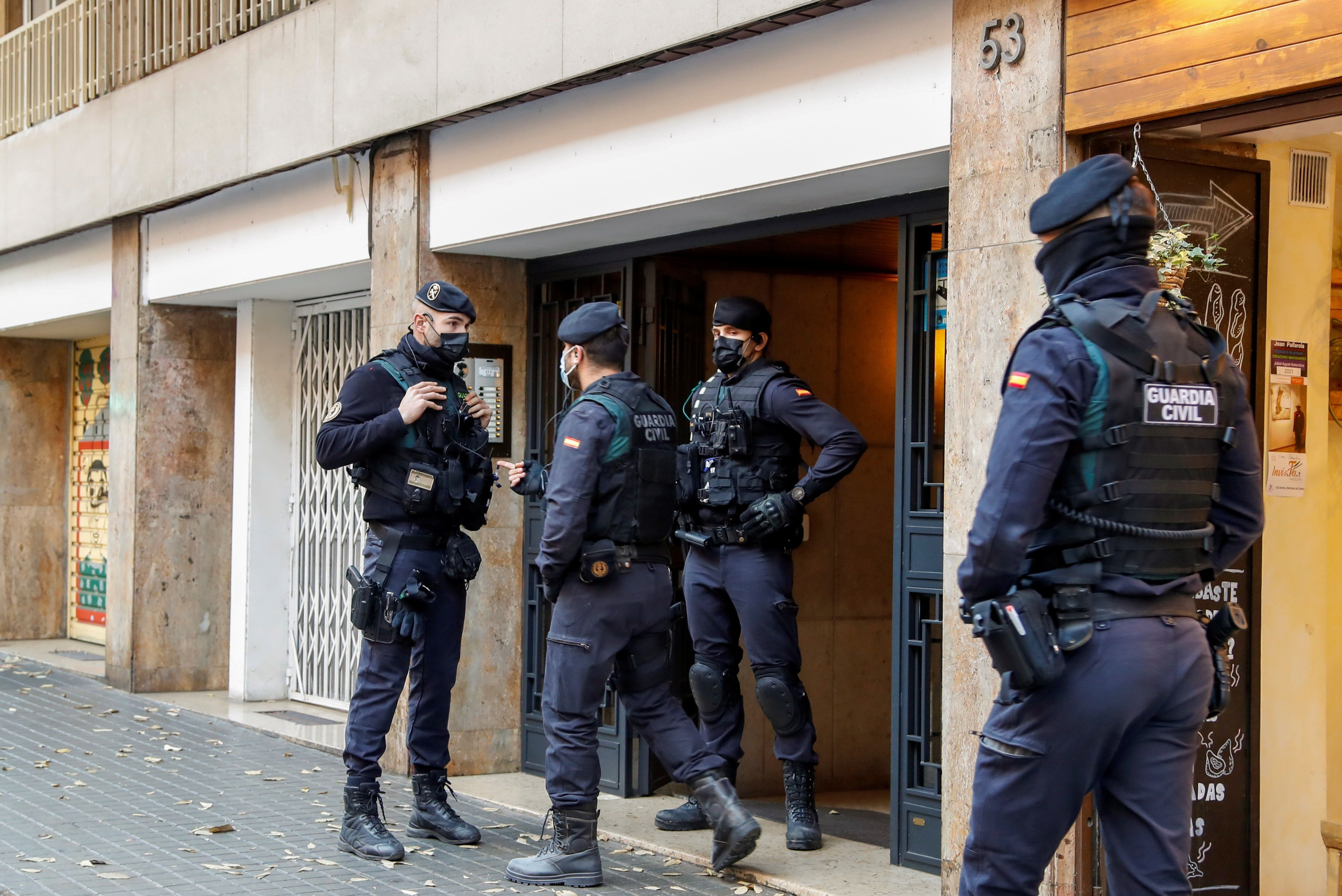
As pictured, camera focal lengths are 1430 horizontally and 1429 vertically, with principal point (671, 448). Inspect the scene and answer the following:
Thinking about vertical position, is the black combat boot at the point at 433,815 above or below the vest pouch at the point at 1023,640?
below

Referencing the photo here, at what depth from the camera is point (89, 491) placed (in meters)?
14.2

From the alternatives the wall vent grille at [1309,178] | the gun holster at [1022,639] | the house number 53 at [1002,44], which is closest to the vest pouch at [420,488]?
the house number 53 at [1002,44]

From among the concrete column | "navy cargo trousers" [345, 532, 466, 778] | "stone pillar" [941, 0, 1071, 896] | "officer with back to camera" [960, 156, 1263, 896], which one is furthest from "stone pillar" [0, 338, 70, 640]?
"officer with back to camera" [960, 156, 1263, 896]

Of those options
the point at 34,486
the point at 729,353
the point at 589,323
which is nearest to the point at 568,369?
the point at 589,323

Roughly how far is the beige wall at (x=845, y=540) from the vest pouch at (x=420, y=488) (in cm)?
234

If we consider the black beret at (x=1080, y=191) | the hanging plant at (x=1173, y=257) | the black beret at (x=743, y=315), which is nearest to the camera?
the black beret at (x=1080, y=191)

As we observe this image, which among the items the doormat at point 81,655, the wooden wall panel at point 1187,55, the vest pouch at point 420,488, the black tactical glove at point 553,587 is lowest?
the doormat at point 81,655

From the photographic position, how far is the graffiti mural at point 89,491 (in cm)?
1389

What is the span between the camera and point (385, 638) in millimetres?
5902

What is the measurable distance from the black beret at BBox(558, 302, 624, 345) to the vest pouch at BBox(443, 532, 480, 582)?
1015 millimetres

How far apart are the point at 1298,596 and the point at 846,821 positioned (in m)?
2.65

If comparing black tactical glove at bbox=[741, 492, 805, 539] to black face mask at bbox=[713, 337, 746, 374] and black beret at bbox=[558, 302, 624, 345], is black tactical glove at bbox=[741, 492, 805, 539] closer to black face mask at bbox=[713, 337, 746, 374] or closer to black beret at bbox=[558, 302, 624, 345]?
black face mask at bbox=[713, 337, 746, 374]

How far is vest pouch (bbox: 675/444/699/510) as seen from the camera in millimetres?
6348

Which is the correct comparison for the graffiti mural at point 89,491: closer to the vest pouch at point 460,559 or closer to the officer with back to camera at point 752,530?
the vest pouch at point 460,559
